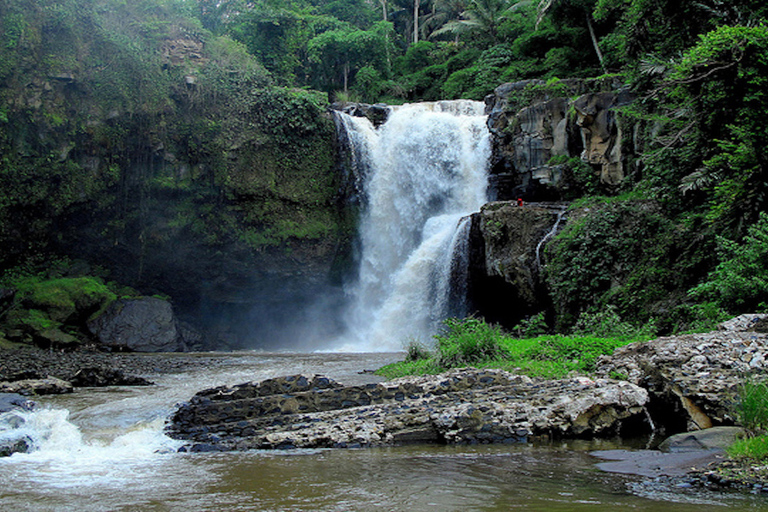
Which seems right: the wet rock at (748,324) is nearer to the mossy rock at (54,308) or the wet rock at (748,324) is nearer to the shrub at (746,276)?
the shrub at (746,276)

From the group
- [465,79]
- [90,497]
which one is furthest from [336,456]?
[465,79]

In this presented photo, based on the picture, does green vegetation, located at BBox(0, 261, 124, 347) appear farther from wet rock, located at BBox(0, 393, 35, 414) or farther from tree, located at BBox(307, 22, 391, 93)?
tree, located at BBox(307, 22, 391, 93)

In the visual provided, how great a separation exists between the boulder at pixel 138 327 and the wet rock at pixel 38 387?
9.55 m

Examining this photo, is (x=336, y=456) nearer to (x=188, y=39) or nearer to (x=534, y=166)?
(x=534, y=166)

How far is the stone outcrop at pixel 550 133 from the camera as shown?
16.2 m

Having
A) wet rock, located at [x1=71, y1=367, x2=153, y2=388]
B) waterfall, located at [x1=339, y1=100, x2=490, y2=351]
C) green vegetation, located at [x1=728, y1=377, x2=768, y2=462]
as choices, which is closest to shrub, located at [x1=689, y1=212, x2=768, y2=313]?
green vegetation, located at [x1=728, y1=377, x2=768, y2=462]

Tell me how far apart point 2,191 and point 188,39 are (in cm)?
862

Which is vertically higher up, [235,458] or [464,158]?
[464,158]

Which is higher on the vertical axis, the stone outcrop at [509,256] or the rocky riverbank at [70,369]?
the stone outcrop at [509,256]

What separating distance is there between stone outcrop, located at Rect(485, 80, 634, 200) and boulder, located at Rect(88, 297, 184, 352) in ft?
42.9

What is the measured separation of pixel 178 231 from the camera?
67.3 ft

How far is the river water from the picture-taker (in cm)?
380

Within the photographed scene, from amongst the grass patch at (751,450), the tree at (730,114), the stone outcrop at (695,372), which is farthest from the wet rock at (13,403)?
the tree at (730,114)

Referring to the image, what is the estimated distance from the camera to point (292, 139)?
69.8 ft
